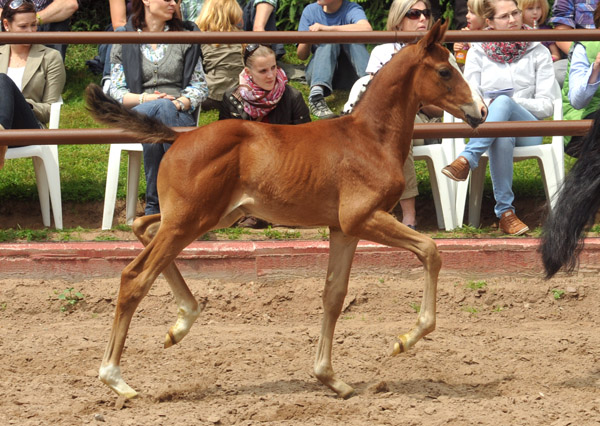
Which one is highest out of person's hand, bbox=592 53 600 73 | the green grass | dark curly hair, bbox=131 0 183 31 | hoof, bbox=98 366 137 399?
person's hand, bbox=592 53 600 73

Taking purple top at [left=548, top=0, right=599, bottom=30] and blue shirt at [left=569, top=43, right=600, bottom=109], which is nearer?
blue shirt at [left=569, top=43, right=600, bottom=109]

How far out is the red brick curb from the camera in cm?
651

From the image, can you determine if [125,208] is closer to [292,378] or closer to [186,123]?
[186,123]

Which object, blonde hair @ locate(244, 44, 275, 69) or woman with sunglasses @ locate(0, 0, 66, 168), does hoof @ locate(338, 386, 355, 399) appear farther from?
woman with sunglasses @ locate(0, 0, 66, 168)

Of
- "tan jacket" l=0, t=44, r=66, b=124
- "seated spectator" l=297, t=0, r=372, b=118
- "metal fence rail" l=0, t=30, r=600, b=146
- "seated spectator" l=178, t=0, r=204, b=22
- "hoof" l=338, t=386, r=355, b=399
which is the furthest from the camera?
"seated spectator" l=178, t=0, r=204, b=22

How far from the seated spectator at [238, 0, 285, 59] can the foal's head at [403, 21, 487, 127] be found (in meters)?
4.38

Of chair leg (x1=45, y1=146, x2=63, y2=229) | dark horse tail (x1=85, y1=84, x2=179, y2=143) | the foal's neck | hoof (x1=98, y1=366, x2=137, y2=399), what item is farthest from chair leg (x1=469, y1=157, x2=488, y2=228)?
hoof (x1=98, y1=366, x2=137, y2=399)

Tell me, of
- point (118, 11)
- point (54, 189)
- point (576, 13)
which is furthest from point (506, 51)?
point (118, 11)

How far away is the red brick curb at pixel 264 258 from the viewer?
6.51 metres

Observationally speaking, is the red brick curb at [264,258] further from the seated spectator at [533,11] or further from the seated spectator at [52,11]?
the seated spectator at [52,11]

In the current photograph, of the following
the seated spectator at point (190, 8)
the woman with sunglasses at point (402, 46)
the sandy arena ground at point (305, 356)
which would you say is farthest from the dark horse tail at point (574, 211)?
the seated spectator at point (190, 8)

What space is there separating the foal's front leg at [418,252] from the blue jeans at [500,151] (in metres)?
2.47

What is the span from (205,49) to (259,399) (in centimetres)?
449

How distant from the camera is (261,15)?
29.7ft
